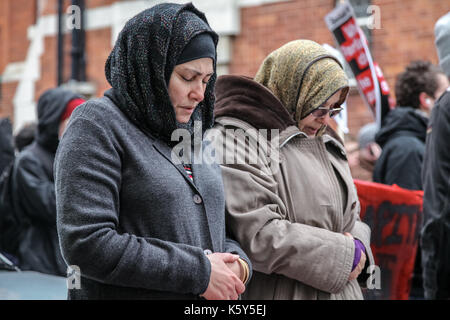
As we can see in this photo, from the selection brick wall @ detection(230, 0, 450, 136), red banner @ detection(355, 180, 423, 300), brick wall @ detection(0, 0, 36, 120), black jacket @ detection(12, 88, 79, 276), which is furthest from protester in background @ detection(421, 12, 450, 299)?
brick wall @ detection(0, 0, 36, 120)

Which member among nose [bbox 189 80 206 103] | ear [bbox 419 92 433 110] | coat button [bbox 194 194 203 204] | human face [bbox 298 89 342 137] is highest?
nose [bbox 189 80 206 103]

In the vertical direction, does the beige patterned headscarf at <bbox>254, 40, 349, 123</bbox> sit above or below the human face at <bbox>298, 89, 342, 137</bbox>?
above

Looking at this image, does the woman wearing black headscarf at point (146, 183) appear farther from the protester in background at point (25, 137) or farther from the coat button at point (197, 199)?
the protester in background at point (25, 137)

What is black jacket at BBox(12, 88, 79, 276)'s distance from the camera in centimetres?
368

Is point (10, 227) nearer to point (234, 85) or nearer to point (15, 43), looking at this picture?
point (234, 85)

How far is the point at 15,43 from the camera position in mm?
13000

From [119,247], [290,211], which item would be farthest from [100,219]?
[290,211]

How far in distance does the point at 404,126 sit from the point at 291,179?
6.39ft

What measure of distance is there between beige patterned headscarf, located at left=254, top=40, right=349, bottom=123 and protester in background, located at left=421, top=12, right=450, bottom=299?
584mm

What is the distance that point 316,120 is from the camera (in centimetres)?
257

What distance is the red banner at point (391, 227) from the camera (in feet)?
10.6

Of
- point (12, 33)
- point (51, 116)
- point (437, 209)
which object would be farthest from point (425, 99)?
point (12, 33)

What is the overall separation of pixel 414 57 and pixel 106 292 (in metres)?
6.38

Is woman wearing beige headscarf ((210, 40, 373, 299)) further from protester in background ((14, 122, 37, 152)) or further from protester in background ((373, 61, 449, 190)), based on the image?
protester in background ((14, 122, 37, 152))
